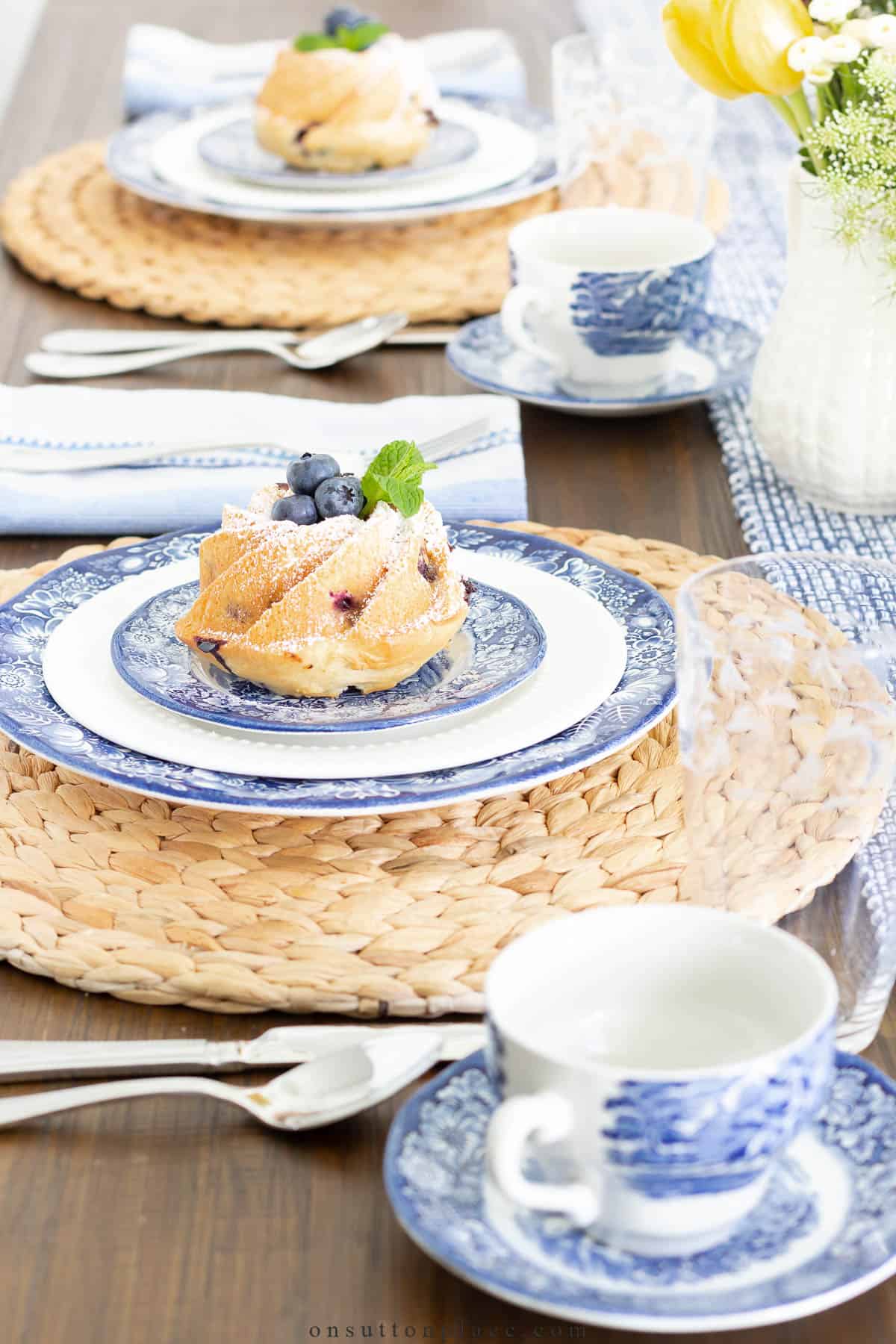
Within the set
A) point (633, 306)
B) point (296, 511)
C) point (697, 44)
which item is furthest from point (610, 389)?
point (296, 511)

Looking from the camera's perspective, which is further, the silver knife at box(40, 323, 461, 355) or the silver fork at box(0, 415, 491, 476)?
the silver knife at box(40, 323, 461, 355)

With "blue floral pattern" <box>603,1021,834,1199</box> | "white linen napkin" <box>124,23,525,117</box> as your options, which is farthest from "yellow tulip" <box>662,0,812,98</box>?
"white linen napkin" <box>124,23,525,117</box>

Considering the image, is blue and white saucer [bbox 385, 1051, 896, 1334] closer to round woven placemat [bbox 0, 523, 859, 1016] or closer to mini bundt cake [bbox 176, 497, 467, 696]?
round woven placemat [bbox 0, 523, 859, 1016]

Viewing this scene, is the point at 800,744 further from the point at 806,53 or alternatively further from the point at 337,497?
the point at 806,53

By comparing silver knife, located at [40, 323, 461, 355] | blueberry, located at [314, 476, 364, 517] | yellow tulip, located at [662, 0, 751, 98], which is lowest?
silver knife, located at [40, 323, 461, 355]

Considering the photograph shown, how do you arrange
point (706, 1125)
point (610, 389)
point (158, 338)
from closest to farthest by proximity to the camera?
point (706, 1125) → point (610, 389) → point (158, 338)

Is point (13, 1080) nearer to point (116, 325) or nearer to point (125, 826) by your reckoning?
point (125, 826)
